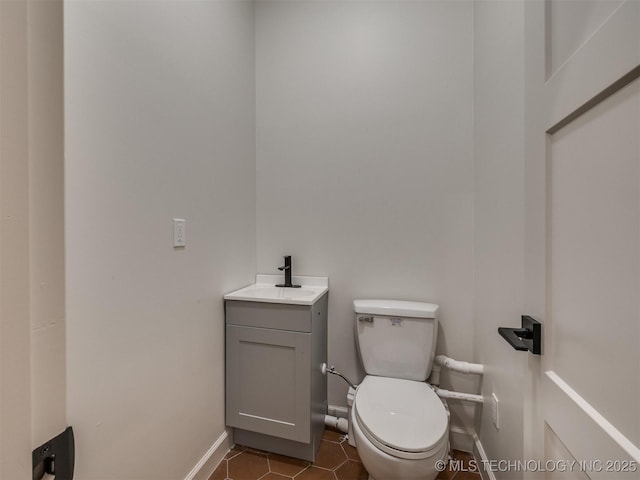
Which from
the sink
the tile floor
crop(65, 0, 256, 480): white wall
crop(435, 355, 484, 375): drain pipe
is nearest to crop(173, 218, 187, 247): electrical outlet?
crop(65, 0, 256, 480): white wall

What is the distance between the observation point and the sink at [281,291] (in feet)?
4.48

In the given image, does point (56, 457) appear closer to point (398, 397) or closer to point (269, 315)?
point (269, 315)

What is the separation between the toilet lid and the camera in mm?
985

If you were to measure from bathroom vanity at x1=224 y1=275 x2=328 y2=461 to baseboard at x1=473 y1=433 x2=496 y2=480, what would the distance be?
0.79 meters

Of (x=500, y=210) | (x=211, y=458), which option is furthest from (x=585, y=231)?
(x=211, y=458)

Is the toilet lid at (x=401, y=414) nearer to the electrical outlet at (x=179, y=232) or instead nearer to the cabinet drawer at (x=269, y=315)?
the cabinet drawer at (x=269, y=315)

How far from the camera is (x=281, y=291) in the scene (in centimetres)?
160

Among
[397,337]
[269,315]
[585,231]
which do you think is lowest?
[397,337]

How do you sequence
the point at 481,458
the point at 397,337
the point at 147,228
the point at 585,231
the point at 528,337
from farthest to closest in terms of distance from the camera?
the point at 397,337 → the point at 481,458 → the point at 147,228 → the point at 528,337 → the point at 585,231

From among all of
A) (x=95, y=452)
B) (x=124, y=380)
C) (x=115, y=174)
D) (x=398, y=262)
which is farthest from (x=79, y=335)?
(x=398, y=262)

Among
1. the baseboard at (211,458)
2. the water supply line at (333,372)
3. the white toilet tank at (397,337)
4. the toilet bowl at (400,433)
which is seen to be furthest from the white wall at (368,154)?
the baseboard at (211,458)

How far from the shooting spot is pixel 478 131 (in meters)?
1.42

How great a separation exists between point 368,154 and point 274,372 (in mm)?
1296

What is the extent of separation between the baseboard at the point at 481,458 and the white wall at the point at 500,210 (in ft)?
0.15
